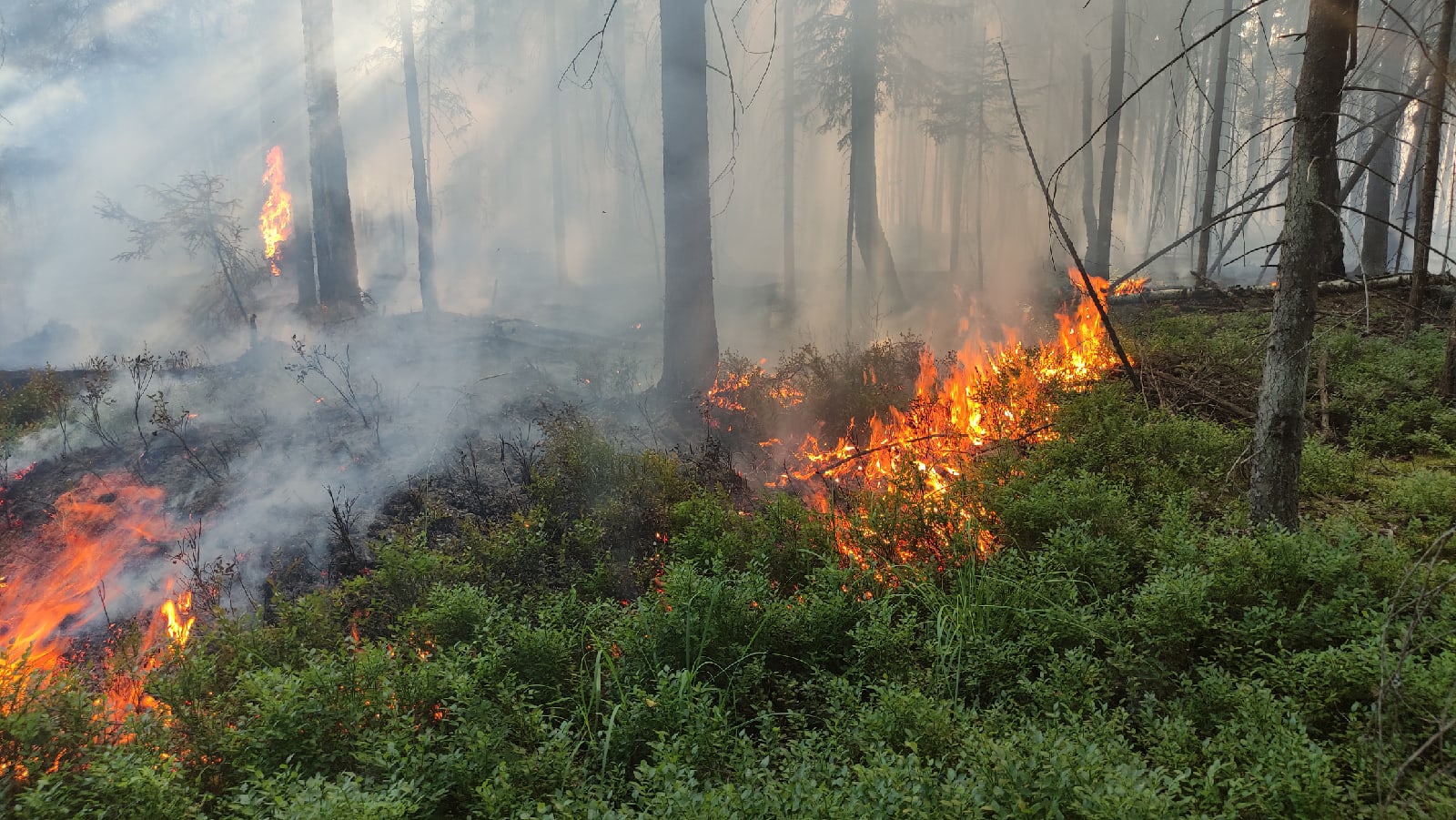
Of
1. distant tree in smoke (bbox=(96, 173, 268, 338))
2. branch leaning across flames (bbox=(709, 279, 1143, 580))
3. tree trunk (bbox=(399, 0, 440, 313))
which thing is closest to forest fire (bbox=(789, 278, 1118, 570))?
branch leaning across flames (bbox=(709, 279, 1143, 580))

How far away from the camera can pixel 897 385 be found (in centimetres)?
848

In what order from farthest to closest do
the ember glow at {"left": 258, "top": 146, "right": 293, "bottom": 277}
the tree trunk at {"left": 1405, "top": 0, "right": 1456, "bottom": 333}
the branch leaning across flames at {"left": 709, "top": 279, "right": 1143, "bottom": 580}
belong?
the ember glow at {"left": 258, "top": 146, "right": 293, "bottom": 277}, the tree trunk at {"left": 1405, "top": 0, "right": 1456, "bottom": 333}, the branch leaning across flames at {"left": 709, "top": 279, "right": 1143, "bottom": 580}

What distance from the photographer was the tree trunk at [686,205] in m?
9.24

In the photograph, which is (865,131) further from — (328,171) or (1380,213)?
(328,171)

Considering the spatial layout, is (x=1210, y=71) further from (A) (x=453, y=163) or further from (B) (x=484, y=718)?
(B) (x=484, y=718)

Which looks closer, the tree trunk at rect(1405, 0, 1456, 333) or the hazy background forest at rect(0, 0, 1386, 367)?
the tree trunk at rect(1405, 0, 1456, 333)

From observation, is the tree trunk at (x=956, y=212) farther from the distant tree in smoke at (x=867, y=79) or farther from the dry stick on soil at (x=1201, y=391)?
the dry stick on soil at (x=1201, y=391)

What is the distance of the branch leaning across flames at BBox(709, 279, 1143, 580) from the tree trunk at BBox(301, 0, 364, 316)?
9626 mm

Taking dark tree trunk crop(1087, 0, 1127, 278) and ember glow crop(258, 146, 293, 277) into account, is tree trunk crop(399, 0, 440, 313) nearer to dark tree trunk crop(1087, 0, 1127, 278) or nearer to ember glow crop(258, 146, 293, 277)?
ember glow crop(258, 146, 293, 277)

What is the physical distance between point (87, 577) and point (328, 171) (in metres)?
10.4

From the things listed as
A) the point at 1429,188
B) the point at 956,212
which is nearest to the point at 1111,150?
the point at 1429,188

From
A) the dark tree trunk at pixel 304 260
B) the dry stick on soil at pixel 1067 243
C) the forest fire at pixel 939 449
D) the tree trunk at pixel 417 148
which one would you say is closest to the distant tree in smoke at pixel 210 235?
the dark tree trunk at pixel 304 260

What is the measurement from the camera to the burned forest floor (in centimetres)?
225

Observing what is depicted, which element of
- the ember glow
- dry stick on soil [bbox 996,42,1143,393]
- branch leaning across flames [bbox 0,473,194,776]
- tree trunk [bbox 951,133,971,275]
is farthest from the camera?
tree trunk [bbox 951,133,971,275]
